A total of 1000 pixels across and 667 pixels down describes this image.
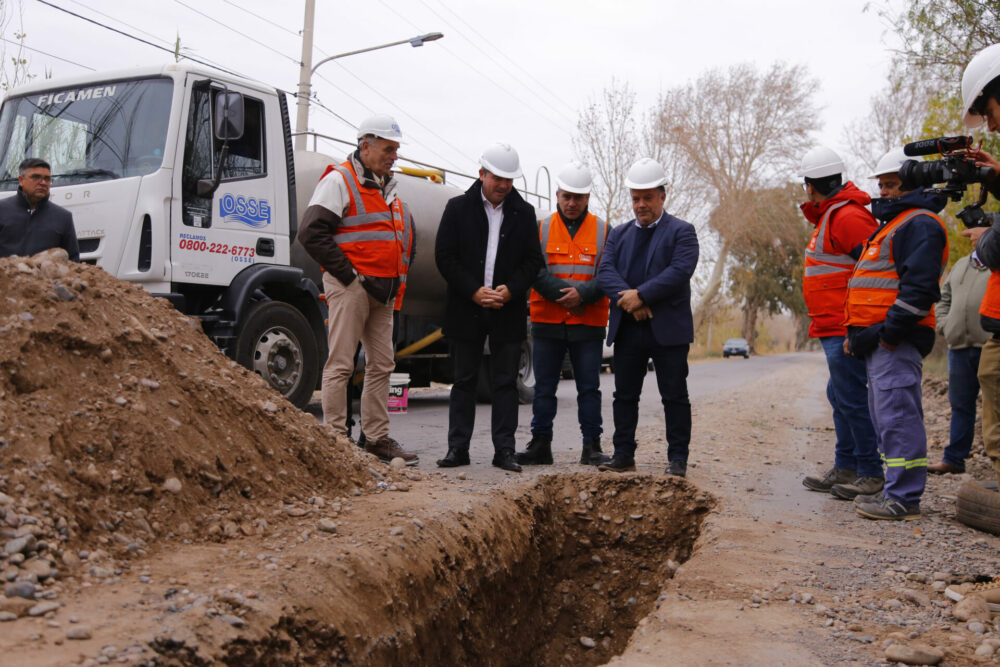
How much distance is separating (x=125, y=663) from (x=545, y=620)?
118 inches

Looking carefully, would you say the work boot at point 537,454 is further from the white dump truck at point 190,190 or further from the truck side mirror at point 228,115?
the truck side mirror at point 228,115

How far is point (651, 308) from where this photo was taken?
5.56 m

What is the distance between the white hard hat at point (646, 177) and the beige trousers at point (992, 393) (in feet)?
7.36

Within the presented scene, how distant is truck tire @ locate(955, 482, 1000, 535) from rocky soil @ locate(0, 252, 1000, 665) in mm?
75

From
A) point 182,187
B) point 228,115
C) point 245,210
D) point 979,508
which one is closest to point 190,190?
point 182,187

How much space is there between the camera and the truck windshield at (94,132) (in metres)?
6.71

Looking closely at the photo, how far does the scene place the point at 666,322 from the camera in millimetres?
5527

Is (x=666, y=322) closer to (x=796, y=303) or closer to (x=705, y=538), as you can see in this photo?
(x=705, y=538)

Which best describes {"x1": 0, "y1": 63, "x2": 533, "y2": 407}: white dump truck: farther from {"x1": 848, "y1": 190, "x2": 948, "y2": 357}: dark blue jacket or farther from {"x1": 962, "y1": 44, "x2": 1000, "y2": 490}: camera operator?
{"x1": 962, "y1": 44, "x2": 1000, "y2": 490}: camera operator

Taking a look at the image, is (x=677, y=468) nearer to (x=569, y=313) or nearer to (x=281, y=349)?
(x=569, y=313)

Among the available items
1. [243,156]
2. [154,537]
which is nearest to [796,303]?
[243,156]

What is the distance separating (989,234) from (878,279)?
37.1 inches

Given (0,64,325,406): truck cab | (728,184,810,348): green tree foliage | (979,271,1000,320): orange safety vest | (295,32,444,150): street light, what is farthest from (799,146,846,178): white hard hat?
(728,184,810,348): green tree foliage

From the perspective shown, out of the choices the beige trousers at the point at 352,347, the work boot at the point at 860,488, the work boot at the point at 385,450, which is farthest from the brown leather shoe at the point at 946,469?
the beige trousers at the point at 352,347
